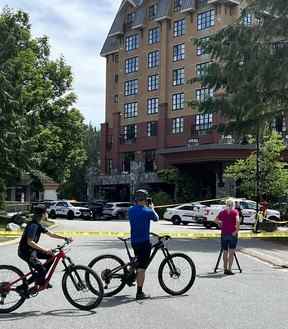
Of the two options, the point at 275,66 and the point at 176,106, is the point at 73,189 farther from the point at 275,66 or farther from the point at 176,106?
the point at 275,66

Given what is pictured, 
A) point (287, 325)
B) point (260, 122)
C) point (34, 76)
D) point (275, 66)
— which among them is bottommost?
point (287, 325)

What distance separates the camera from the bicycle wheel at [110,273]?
10547 millimetres

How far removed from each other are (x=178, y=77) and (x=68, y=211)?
25.1 metres

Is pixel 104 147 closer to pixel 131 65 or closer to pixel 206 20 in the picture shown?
pixel 131 65

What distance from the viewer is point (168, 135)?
7188cm

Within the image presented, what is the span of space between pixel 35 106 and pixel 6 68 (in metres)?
A: 10.6

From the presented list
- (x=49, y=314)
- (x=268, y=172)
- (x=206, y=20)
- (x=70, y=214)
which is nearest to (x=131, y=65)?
(x=206, y=20)

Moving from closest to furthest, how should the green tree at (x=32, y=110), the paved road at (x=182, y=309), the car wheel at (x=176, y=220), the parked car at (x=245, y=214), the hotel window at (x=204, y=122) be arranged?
the paved road at (x=182, y=309) → the green tree at (x=32, y=110) → the parked car at (x=245, y=214) → the car wheel at (x=176, y=220) → the hotel window at (x=204, y=122)

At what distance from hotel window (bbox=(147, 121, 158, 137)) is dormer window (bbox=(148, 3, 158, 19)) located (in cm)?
1308

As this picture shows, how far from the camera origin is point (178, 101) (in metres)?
71.6

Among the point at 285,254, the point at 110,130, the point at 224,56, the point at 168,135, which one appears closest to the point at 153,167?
the point at 168,135

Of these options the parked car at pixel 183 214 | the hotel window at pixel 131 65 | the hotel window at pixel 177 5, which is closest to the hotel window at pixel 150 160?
the hotel window at pixel 131 65

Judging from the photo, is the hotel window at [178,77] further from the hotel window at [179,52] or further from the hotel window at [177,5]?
the hotel window at [177,5]

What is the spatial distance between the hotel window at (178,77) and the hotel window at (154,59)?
3.16 m
